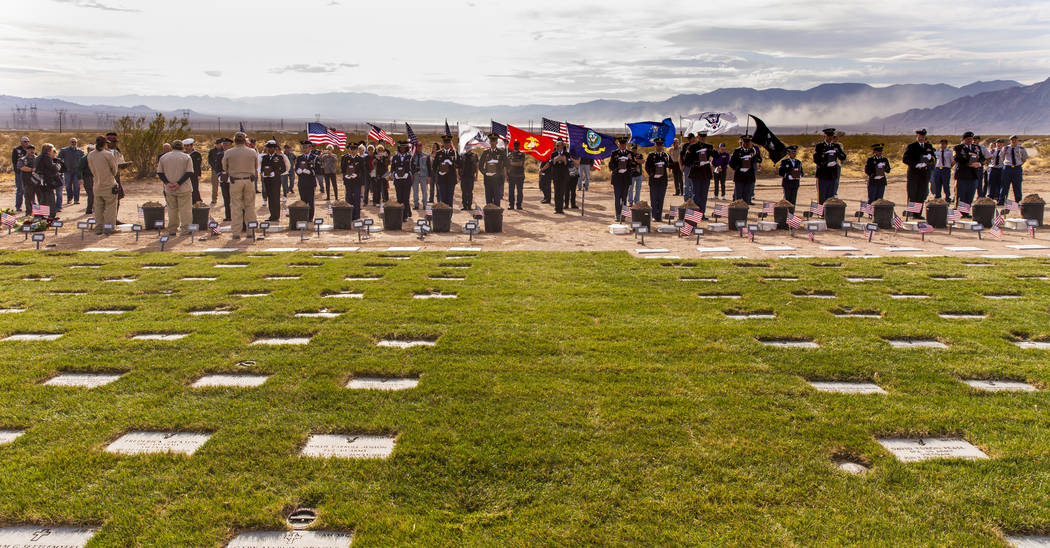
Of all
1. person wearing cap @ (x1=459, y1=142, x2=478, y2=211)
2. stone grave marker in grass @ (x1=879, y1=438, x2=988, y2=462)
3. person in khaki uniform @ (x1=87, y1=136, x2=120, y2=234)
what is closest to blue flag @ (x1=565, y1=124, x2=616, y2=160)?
person wearing cap @ (x1=459, y1=142, x2=478, y2=211)

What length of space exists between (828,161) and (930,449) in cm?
1465

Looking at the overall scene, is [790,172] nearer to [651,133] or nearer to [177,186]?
[651,133]

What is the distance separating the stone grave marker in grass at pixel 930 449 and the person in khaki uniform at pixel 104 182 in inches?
611

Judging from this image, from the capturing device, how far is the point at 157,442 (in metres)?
4.83

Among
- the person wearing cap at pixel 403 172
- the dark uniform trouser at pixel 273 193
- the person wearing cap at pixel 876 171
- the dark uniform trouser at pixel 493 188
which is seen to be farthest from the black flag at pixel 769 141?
the dark uniform trouser at pixel 273 193

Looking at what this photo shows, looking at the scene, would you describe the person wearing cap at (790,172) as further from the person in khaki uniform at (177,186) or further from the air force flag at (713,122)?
the person in khaki uniform at (177,186)

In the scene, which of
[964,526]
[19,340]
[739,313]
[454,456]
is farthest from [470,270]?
[964,526]

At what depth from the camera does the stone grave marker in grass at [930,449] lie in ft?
15.1

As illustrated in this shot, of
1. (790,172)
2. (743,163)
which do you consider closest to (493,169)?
(743,163)

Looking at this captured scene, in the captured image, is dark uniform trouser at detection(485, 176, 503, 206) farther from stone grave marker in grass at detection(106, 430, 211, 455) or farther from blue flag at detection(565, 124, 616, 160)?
stone grave marker in grass at detection(106, 430, 211, 455)

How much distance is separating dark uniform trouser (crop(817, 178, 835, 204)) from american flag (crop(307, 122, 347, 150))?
14316 millimetres

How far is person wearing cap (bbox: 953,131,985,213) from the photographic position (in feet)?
58.7

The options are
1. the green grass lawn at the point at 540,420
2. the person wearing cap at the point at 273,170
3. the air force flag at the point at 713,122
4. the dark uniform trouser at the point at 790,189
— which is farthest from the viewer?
the air force flag at the point at 713,122

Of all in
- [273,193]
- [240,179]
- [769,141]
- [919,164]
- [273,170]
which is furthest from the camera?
[769,141]
